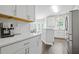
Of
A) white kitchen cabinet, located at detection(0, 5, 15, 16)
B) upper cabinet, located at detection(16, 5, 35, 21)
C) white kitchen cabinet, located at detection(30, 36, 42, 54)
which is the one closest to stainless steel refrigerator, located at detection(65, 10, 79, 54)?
white kitchen cabinet, located at detection(30, 36, 42, 54)

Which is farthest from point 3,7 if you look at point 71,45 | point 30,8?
point 71,45

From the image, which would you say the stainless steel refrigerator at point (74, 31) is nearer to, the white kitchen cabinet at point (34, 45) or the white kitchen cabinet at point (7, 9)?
the white kitchen cabinet at point (34, 45)

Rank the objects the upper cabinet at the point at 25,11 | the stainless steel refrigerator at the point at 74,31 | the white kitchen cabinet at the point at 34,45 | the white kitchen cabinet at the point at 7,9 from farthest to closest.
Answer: the stainless steel refrigerator at the point at 74,31, the upper cabinet at the point at 25,11, the white kitchen cabinet at the point at 34,45, the white kitchen cabinet at the point at 7,9

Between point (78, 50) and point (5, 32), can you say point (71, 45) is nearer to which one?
point (78, 50)

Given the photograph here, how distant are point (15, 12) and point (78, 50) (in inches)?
95.5

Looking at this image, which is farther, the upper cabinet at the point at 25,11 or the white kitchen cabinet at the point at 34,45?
the upper cabinet at the point at 25,11

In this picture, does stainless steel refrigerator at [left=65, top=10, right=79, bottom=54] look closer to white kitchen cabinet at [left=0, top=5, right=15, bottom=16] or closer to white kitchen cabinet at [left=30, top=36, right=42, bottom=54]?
white kitchen cabinet at [left=30, top=36, right=42, bottom=54]

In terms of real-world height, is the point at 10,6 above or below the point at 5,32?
above

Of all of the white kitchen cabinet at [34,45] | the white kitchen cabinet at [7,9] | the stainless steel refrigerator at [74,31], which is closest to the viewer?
the white kitchen cabinet at [7,9]

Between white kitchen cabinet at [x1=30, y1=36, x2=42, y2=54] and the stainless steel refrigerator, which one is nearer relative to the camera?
white kitchen cabinet at [x1=30, y1=36, x2=42, y2=54]

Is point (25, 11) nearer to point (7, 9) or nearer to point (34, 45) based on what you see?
point (7, 9)

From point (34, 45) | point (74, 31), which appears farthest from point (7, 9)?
point (74, 31)

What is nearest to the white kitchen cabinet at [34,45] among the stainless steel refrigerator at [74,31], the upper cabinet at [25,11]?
the upper cabinet at [25,11]
